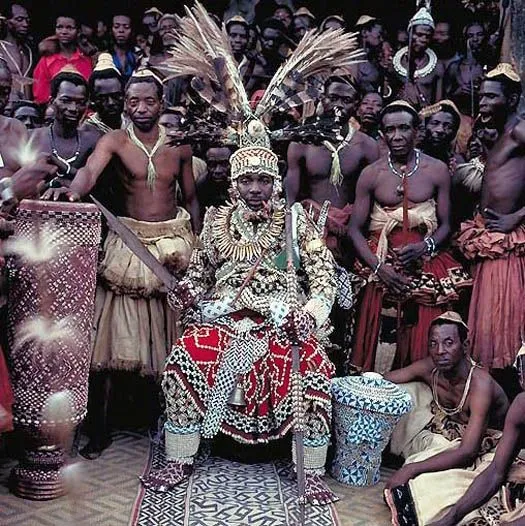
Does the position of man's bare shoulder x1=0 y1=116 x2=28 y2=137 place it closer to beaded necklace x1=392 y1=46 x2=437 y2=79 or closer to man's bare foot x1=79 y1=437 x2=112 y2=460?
man's bare foot x1=79 y1=437 x2=112 y2=460

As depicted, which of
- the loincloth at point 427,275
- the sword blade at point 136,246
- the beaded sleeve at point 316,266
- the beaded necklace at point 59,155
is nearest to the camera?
the sword blade at point 136,246

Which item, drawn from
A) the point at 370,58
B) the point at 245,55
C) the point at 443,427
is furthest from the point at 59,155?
the point at 370,58

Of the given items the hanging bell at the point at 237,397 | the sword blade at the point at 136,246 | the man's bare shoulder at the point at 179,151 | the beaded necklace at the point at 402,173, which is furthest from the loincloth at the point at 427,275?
the sword blade at the point at 136,246

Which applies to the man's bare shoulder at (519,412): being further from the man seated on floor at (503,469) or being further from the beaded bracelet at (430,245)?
the beaded bracelet at (430,245)

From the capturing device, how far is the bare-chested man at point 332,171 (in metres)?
6.25

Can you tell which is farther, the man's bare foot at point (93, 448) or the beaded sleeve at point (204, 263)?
the beaded sleeve at point (204, 263)

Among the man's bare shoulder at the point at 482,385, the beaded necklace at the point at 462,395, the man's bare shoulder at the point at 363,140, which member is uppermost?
the man's bare shoulder at the point at 363,140

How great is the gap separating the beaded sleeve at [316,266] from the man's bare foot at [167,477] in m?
1.14

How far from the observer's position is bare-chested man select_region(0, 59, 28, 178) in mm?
5051

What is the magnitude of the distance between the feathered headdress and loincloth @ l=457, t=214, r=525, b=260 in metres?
1.30

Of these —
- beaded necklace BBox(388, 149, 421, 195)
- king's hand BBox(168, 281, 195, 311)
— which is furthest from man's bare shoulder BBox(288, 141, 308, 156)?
king's hand BBox(168, 281, 195, 311)

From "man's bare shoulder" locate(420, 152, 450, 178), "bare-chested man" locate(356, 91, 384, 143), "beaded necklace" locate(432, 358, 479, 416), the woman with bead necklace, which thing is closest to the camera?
"beaded necklace" locate(432, 358, 479, 416)

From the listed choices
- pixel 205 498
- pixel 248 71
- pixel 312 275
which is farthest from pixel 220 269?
pixel 248 71

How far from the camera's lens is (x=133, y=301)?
227 inches
